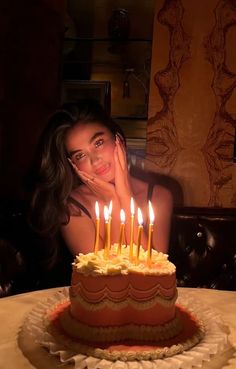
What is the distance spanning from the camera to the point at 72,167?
2443 mm

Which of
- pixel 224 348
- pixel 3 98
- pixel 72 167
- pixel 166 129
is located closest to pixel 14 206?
pixel 72 167

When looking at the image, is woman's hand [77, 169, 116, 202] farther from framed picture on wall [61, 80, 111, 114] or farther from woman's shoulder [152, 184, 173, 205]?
framed picture on wall [61, 80, 111, 114]

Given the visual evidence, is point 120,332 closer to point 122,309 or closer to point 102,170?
point 122,309

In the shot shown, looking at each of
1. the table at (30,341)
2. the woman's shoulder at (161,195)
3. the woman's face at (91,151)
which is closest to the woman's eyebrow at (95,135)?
the woman's face at (91,151)

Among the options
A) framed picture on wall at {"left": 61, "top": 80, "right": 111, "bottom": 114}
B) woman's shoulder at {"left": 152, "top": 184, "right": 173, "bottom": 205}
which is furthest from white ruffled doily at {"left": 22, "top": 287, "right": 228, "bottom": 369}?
framed picture on wall at {"left": 61, "top": 80, "right": 111, "bottom": 114}

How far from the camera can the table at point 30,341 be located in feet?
3.77

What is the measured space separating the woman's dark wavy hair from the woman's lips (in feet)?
0.47

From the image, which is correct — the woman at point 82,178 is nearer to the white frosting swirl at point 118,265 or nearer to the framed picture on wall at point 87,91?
the framed picture on wall at point 87,91

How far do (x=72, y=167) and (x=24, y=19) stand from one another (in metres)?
1.13

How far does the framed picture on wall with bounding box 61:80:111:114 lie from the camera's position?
2721 mm

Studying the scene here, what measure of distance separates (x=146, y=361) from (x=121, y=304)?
200 mm

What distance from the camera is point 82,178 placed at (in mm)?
2449

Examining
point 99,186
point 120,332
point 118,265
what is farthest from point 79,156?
point 120,332

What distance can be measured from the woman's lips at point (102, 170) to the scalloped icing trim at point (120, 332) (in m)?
1.22
